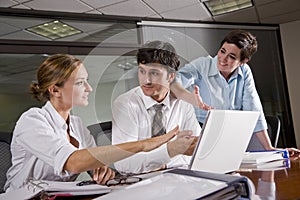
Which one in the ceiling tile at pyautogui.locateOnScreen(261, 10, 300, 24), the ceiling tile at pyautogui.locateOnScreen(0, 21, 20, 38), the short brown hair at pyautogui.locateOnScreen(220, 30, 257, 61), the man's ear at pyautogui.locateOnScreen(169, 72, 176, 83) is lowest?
the man's ear at pyautogui.locateOnScreen(169, 72, 176, 83)

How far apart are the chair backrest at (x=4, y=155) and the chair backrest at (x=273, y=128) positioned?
4.70ft

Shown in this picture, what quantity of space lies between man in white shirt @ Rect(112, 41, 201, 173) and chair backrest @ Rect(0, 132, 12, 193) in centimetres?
45

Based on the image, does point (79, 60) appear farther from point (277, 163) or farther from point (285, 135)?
point (285, 135)

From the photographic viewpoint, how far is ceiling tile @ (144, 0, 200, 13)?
160 centimetres

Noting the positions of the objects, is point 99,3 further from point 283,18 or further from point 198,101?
point 283,18

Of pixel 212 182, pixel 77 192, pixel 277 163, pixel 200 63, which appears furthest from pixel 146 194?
pixel 200 63

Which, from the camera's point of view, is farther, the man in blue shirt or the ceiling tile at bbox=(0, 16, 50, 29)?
the man in blue shirt

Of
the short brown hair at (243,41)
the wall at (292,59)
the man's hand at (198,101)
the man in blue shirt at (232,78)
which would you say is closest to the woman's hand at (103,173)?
the man's hand at (198,101)

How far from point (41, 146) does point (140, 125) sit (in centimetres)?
40

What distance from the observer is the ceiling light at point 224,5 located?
177 cm

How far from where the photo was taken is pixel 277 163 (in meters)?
1.33

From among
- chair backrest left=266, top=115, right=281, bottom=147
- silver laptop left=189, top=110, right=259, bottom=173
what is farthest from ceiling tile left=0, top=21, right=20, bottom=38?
chair backrest left=266, top=115, right=281, bottom=147

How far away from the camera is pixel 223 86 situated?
1812 millimetres

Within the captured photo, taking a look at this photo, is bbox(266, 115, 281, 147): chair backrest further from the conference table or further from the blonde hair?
the blonde hair
